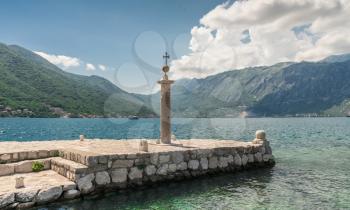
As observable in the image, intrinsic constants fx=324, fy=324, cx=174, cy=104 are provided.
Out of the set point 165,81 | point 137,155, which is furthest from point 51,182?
point 165,81

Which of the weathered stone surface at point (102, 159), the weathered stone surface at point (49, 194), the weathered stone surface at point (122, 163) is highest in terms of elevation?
the weathered stone surface at point (102, 159)

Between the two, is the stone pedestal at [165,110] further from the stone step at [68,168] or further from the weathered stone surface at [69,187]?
the weathered stone surface at [69,187]

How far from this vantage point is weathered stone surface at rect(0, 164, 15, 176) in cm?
1476

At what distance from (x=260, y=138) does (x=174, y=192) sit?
10538 mm

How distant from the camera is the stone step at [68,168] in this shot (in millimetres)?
13750

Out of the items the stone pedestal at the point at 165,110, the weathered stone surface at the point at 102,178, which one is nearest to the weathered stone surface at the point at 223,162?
the stone pedestal at the point at 165,110

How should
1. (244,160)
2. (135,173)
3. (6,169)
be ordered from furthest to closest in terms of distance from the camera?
(244,160), (135,173), (6,169)

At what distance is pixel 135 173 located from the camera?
15.8 meters

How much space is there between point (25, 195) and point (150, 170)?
6.10 m

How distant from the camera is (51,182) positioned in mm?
13492

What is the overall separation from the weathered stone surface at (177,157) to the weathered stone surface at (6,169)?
25.4 feet

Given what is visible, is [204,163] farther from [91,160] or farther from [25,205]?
[25,205]

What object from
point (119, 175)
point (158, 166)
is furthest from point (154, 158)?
point (119, 175)

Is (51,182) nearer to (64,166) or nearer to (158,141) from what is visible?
(64,166)
